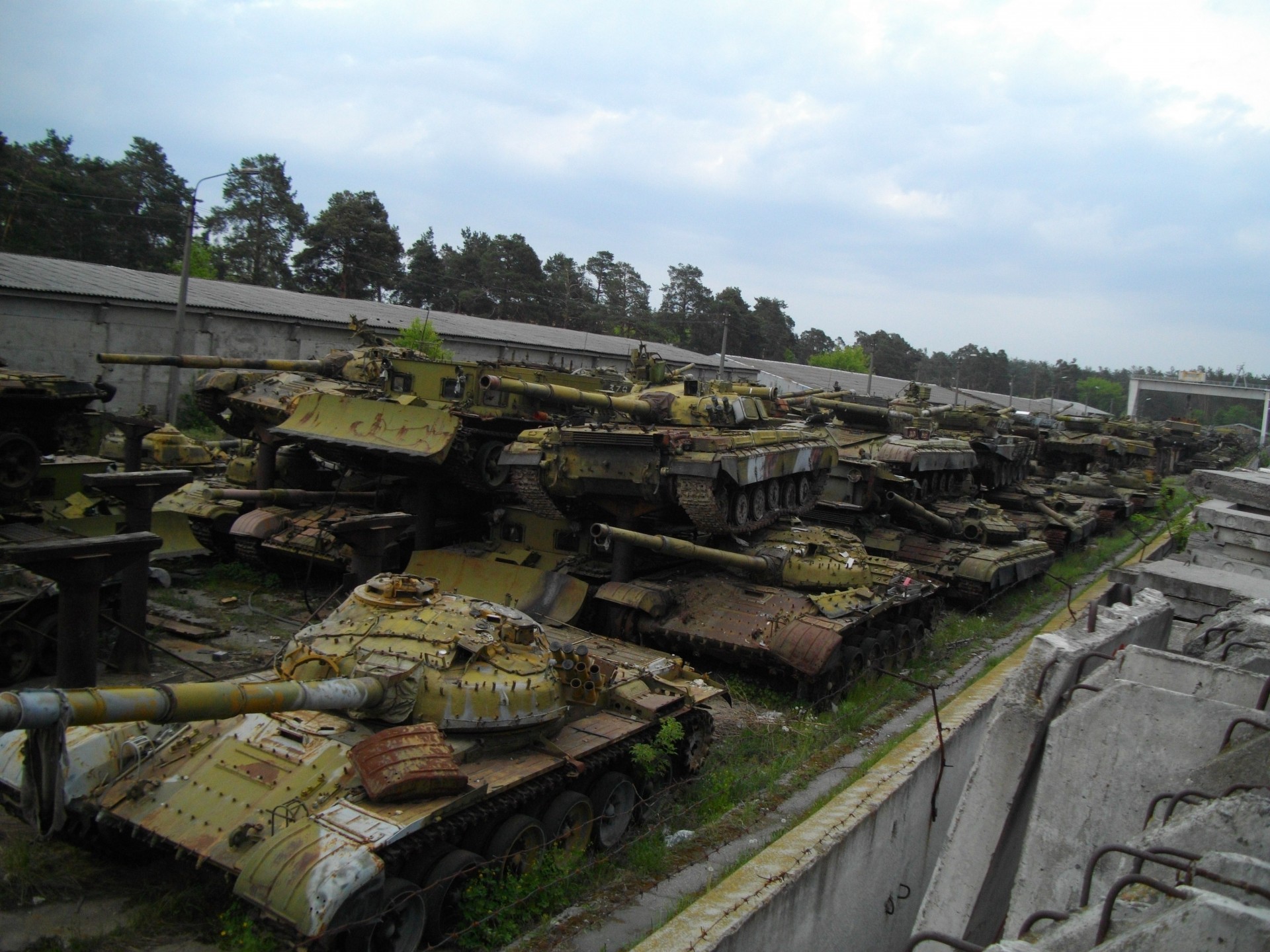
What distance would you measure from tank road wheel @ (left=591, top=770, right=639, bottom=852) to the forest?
23.7m

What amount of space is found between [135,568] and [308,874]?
5.27 meters

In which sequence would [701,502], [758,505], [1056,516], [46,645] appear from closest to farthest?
[46,645] → [701,502] → [758,505] → [1056,516]

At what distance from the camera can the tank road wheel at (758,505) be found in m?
12.0

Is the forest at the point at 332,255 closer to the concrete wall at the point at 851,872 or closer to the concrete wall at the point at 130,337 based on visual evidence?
the concrete wall at the point at 130,337

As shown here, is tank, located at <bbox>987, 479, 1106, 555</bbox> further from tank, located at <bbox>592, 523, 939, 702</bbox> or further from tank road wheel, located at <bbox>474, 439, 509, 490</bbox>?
tank road wheel, located at <bbox>474, 439, 509, 490</bbox>

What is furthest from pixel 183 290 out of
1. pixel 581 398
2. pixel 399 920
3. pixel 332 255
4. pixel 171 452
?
pixel 332 255

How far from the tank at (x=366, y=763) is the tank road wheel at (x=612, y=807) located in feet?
0.05

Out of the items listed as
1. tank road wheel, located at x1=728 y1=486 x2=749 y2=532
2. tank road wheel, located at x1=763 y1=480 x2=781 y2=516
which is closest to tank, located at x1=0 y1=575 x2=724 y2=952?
tank road wheel, located at x1=728 y1=486 x2=749 y2=532

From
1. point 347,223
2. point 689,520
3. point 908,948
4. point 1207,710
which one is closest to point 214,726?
point 908,948

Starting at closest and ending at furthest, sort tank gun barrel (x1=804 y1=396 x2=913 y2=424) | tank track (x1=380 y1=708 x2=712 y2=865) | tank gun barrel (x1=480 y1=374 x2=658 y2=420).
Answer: tank track (x1=380 y1=708 x2=712 y2=865) → tank gun barrel (x1=480 y1=374 x2=658 y2=420) → tank gun barrel (x1=804 y1=396 x2=913 y2=424)

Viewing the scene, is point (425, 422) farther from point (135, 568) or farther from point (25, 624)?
point (25, 624)

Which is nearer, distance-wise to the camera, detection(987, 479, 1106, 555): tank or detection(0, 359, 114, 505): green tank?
detection(0, 359, 114, 505): green tank

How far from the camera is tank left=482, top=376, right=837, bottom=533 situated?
10.9 m

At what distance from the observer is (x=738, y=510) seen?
11531mm
